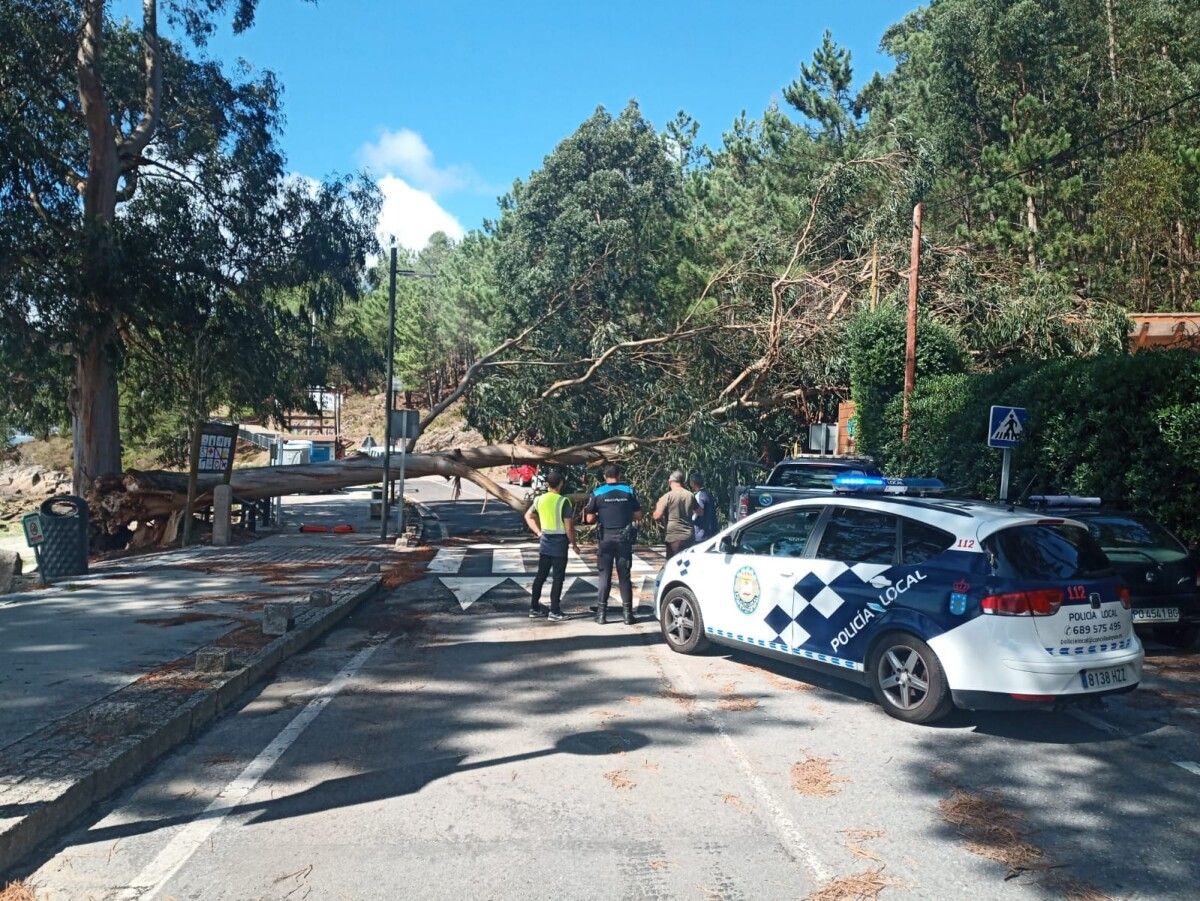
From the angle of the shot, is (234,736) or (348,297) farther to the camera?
(348,297)

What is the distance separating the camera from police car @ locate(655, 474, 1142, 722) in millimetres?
6145

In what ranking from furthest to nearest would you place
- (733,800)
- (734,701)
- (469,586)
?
(469,586)
(734,701)
(733,800)

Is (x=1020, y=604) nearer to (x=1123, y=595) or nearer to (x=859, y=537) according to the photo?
(x=1123, y=595)

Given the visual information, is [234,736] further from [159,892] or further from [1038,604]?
[1038,604]

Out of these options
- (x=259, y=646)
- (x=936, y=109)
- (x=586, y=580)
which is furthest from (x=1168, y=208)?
(x=259, y=646)

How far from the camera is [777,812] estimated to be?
504cm

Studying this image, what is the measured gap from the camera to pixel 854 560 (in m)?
7.14

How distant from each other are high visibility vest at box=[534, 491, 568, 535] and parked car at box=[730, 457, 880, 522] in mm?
4096

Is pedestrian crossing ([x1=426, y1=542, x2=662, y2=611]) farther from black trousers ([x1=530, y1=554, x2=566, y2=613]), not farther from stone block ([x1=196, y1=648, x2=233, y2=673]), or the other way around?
stone block ([x1=196, y1=648, x2=233, y2=673])

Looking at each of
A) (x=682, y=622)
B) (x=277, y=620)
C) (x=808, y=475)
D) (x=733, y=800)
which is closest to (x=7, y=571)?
(x=277, y=620)

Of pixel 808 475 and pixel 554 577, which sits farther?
pixel 808 475

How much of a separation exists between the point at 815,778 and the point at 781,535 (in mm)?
2732

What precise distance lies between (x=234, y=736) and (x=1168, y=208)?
96.7 ft

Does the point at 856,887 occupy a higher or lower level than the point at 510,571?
lower
